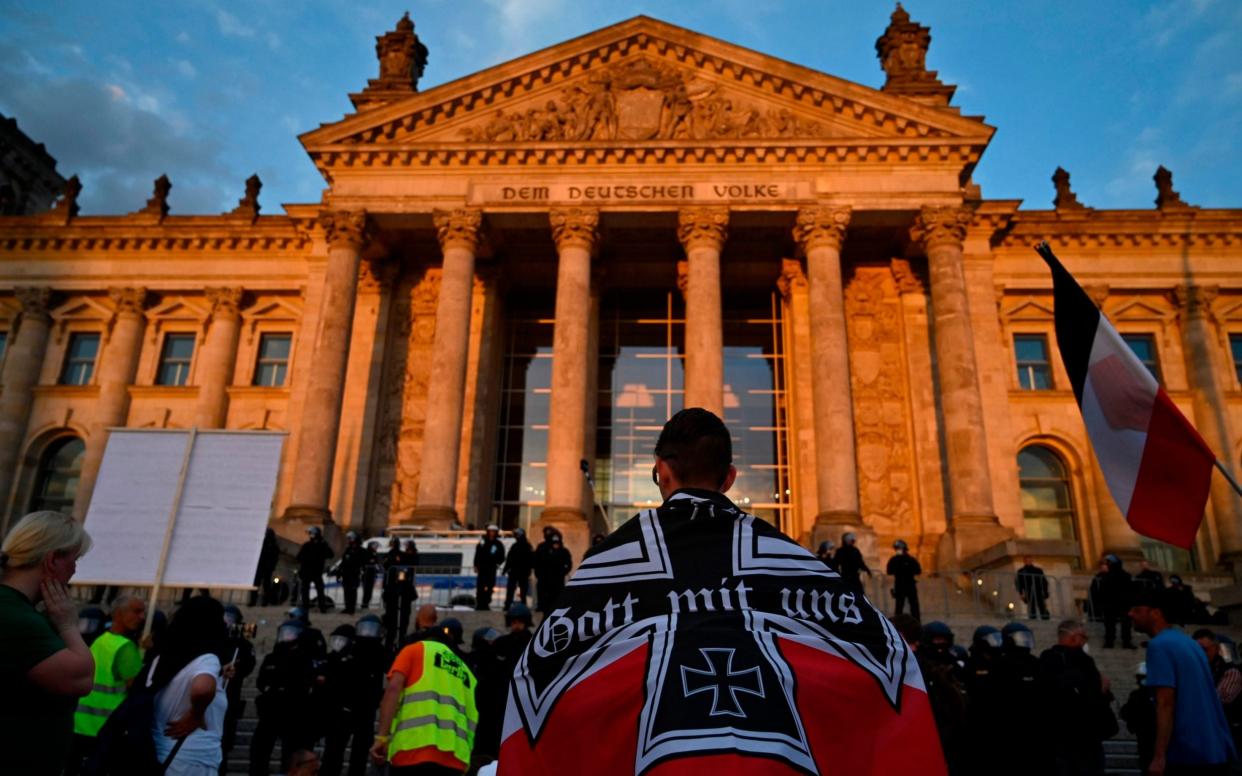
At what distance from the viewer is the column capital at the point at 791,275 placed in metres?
28.1

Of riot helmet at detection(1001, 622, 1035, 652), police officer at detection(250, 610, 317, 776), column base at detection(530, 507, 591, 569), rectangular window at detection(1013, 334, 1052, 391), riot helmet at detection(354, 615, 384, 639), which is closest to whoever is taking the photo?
riot helmet at detection(1001, 622, 1035, 652)

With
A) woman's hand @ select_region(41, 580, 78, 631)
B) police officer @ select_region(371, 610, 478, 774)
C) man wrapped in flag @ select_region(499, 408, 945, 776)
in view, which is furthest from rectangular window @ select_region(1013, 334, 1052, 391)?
woman's hand @ select_region(41, 580, 78, 631)

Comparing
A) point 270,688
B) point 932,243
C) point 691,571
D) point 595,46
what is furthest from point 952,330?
point 691,571

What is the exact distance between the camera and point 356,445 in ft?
86.7

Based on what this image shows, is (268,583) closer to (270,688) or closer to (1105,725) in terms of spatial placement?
(270,688)

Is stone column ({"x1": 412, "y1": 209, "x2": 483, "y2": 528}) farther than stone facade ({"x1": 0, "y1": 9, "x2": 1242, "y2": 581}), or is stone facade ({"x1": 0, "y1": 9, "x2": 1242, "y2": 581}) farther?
stone facade ({"x1": 0, "y1": 9, "x2": 1242, "y2": 581})

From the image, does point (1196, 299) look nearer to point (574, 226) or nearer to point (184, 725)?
point (574, 226)

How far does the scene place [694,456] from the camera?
2.57 meters

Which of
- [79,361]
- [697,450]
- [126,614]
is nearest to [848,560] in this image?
[126,614]

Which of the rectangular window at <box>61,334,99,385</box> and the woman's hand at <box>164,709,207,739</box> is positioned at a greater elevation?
the rectangular window at <box>61,334,99,385</box>

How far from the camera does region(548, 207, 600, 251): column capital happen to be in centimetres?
2523

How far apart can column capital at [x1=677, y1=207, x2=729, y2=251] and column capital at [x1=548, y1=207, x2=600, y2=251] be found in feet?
8.42

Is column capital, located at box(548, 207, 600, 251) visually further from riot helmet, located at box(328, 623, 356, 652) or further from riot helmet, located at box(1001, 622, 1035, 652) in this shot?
riot helmet, located at box(1001, 622, 1035, 652)

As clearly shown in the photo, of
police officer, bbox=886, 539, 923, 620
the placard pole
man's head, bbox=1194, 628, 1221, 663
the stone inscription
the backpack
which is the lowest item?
the backpack
